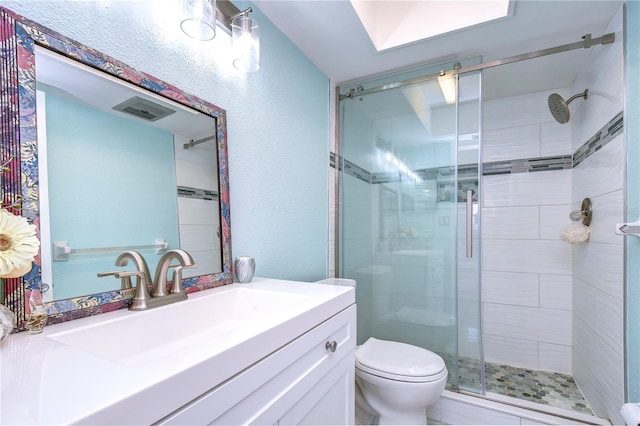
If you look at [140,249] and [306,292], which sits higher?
[140,249]

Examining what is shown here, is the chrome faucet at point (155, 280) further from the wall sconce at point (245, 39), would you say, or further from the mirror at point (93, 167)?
the wall sconce at point (245, 39)

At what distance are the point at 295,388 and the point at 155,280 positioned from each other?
54cm

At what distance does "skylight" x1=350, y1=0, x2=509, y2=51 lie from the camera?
1567 mm

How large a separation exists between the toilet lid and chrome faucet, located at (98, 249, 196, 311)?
1.02 meters

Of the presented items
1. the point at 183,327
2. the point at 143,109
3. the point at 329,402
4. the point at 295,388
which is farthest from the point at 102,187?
the point at 329,402

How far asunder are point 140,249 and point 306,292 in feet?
1.85

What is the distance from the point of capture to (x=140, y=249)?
3.23 feet

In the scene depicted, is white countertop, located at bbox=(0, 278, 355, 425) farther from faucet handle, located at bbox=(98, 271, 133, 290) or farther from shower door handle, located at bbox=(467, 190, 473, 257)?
shower door handle, located at bbox=(467, 190, 473, 257)

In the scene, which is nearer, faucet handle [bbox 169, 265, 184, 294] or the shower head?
faucet handle [bbox 169, 265, 184, 294]

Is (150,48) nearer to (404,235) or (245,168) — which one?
(245,168)

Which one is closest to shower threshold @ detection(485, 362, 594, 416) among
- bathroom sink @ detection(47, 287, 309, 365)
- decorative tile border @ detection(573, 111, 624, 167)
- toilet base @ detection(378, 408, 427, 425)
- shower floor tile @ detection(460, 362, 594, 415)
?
shower floor tile @ detection(460, 362, 594, 415)

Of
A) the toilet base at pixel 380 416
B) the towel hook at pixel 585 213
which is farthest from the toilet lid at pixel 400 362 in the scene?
the towel hook at pixel 585 213

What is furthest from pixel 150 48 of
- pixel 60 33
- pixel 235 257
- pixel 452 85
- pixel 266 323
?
pixel 452 85

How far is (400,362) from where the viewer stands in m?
1.57
